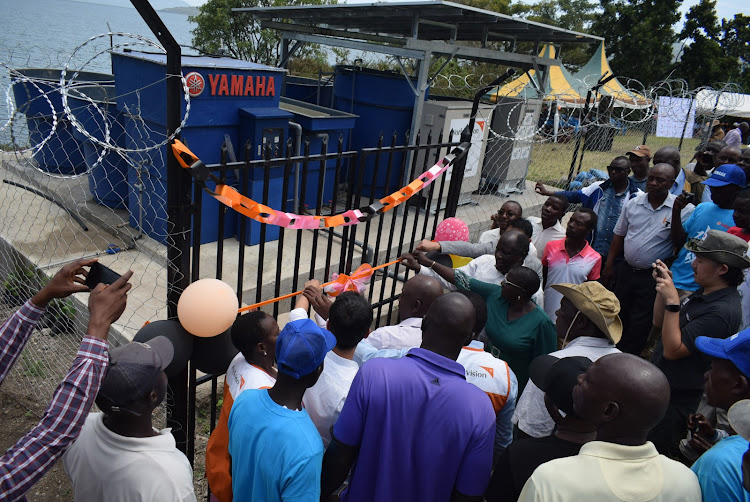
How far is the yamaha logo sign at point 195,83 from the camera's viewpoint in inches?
211

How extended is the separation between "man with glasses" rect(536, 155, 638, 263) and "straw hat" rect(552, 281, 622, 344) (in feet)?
8.04

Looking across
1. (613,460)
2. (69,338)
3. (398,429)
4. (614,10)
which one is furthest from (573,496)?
(614,10)

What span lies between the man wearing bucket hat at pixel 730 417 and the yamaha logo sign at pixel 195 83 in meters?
5.14

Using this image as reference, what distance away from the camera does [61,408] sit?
1.50m

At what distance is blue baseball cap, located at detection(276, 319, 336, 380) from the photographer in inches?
71.8

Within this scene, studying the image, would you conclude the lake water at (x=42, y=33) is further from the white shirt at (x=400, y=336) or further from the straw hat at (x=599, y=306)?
the straw hat at (x=599, y=306)

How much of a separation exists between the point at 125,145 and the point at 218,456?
5.25m

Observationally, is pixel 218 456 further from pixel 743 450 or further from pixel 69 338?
pixel 69 338

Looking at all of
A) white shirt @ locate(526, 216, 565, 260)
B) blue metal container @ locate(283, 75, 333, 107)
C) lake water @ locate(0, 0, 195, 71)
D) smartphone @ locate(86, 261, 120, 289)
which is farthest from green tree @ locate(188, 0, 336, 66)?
smartphone @ locate(86, 261, 120, 289)

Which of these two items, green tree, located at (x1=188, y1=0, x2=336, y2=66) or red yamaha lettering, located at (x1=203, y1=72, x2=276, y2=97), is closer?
red yamaha lettering, located at (x1=203, y1=72, x2=276, y2=97)

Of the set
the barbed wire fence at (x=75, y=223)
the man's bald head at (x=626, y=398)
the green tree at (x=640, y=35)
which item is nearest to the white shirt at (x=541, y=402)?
the man's bald head at (x=626, y=398)

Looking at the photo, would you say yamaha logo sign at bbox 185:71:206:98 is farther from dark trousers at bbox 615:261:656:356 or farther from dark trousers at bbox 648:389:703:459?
dark trousers at bbox 648:389:703:459

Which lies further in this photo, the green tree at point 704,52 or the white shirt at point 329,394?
the green tree at point 704,52

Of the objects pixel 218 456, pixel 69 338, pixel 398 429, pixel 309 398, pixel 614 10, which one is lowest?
pixel 69 338
